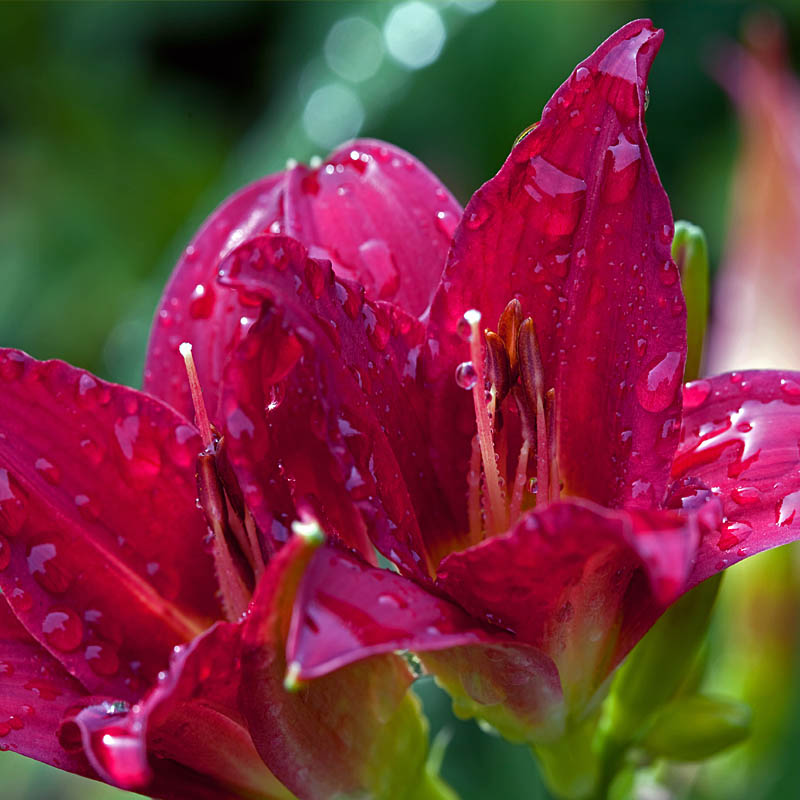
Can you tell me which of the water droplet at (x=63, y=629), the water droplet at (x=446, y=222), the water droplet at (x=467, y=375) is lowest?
the water droplet at (x=63, y=629)

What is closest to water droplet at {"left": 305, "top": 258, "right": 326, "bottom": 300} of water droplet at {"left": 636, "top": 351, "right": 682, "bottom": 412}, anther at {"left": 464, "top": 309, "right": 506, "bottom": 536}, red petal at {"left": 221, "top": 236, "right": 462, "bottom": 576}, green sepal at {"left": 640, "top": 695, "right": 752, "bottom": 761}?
red petal at {"left": 221, "top": 236, "right": 462, "bottom": 576}

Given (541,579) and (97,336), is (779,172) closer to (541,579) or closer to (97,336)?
(541,579)

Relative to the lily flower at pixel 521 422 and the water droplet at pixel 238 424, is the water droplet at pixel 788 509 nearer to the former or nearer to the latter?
the lily flower at pixel 521 422

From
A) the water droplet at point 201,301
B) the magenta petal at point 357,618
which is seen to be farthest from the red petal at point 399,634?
the water droplet at point 201,301

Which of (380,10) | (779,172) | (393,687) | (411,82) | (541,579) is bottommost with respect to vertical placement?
(393,687)

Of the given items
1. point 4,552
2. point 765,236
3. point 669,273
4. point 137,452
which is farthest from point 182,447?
point 765,236

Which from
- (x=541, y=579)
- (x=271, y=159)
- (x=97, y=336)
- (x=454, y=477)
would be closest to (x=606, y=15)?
(x=271, y=159)

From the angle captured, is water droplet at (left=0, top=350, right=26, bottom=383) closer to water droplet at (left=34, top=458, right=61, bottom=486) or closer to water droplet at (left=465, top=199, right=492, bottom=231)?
water droplet at (left=34, top=458, right=61, bottom=486)
